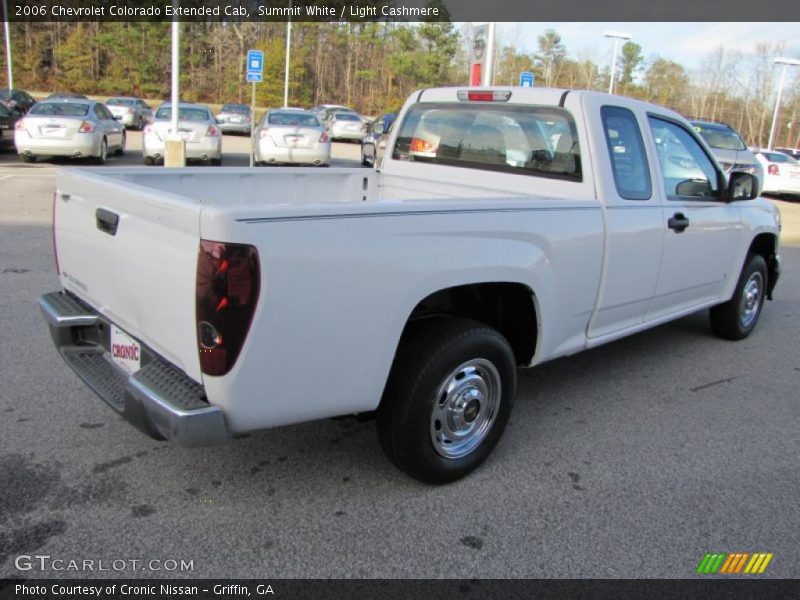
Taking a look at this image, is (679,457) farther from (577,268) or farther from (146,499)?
(146,499)

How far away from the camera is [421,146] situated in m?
4.92

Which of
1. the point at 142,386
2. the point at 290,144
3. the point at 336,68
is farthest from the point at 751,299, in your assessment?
the point at 336,68

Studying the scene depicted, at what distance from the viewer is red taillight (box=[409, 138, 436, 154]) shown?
4859 mm

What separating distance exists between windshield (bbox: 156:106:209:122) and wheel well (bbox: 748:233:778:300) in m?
14.2

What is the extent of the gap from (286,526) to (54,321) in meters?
1.51

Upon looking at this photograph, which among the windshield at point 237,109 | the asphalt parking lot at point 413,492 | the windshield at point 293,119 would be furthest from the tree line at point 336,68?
the asphalt parking lot at point 413,492

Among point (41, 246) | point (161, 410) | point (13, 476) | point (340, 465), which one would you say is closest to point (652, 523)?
point (340, 465)

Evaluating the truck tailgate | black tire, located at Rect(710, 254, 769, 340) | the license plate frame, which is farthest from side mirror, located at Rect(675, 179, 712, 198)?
the license plate frame

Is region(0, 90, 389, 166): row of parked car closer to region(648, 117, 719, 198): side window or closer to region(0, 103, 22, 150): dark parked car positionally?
region(0, 103, 22, 150): dark parked car

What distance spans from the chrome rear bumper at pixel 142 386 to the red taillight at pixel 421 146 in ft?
8.31

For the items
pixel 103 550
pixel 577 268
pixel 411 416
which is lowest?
pixel 103 550

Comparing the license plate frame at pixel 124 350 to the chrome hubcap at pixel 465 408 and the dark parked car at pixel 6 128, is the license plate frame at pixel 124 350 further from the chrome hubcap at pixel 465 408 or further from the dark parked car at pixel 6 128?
the dark parked car at pixel 6 128

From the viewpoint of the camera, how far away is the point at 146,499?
3.04 meters

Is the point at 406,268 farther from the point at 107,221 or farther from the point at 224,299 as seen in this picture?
the point at 107,221
